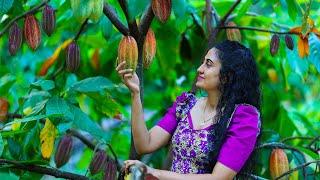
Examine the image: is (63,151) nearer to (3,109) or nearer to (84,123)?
(84,123)

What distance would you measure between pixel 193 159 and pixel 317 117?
5.29ft

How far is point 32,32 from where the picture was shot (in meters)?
1.67

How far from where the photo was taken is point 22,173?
1.71 meters

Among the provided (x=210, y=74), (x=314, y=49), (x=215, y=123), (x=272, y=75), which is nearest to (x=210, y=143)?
(x=215, y=123)

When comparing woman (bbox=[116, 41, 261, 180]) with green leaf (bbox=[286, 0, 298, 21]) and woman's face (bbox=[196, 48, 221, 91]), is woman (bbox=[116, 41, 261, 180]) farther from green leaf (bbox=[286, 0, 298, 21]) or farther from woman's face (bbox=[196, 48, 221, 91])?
green leaf (bbox=[286, 0, 298, 21])

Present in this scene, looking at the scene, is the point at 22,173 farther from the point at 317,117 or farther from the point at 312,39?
the point at 317,117

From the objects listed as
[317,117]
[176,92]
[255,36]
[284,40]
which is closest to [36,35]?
[284,40]

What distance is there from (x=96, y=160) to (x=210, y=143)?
0.30m

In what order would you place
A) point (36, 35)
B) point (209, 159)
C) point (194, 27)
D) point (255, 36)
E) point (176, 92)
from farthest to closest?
point (176, 92)
point (255, 36)
point (194, 27)
point (36, 35)
point (209, 159)

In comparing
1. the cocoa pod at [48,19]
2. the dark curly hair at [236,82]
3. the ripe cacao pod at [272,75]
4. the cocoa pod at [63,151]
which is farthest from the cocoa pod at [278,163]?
the ripe cacao pod at [272,75]

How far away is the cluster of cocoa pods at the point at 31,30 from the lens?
1673 millimetres

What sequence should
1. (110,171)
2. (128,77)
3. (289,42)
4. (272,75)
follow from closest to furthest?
(128,77) < (110,171) < (289,42) < (272,75)

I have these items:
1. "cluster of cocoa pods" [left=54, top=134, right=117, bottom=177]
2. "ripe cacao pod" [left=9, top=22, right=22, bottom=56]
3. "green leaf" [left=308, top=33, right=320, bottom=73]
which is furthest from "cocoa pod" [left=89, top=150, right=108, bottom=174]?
"green leaf" [left=308, top=33, right=320, bottom=73]

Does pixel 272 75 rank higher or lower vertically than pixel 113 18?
lower
